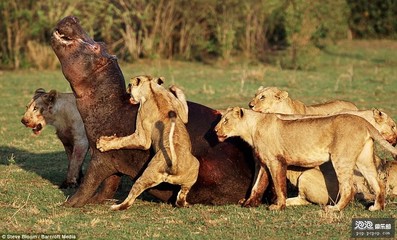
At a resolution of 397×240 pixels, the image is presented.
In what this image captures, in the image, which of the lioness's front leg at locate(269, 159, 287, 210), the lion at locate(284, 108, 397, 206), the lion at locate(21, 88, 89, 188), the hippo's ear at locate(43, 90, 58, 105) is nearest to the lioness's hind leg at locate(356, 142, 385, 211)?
the lion at locate(284, 108, 397, 206)

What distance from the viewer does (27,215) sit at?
8.25 metres

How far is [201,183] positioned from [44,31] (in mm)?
19658

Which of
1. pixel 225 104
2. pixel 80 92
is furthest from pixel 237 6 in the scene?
pixel 80 92

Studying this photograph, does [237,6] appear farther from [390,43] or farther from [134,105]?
[134,105]

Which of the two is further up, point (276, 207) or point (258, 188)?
point (258, 188)

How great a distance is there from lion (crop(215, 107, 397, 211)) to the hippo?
0.24 meters

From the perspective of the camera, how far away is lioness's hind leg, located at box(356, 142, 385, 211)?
8125 mm

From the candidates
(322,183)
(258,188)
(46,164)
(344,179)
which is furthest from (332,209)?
(46,164)

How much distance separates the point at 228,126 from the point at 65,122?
3.03 metres

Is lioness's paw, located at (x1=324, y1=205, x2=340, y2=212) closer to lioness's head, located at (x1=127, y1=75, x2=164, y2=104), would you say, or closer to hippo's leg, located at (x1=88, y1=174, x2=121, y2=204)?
lioness's head, located at (x1=127, y1=75, x2=164, y2=104)

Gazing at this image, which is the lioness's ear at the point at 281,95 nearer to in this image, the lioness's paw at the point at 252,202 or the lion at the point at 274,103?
the lion at the point at 274,103

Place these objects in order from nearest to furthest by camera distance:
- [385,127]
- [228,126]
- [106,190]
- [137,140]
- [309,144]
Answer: [309,144]
[137,140]
[228,126]
[106,190]
[385,127]

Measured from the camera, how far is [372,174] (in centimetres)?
821

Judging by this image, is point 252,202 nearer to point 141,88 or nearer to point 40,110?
point 141,88
